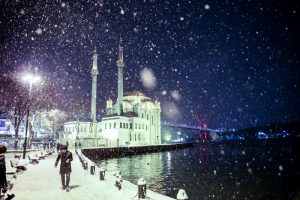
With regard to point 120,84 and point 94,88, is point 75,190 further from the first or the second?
point 120,84

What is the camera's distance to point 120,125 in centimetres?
7556

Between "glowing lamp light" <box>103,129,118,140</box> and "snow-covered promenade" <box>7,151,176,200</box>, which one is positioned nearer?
"snow-covered promenade" <box>7,151,176,200</box>

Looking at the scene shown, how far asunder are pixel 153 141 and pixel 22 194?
83304 mm

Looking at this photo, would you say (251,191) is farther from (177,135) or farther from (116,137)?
(177,135)

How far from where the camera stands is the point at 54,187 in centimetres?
1186

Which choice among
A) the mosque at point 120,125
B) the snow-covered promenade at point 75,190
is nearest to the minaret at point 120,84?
the mosque at point 120,125

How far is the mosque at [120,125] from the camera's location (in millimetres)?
73438

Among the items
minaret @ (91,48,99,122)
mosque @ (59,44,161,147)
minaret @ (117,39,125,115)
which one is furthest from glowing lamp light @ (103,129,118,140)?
minaret @ (117,39,125,115)

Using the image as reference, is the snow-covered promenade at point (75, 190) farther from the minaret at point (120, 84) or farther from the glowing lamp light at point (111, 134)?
the minaret at point (120, 84)

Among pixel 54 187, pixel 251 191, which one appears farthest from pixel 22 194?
pixel 251 191

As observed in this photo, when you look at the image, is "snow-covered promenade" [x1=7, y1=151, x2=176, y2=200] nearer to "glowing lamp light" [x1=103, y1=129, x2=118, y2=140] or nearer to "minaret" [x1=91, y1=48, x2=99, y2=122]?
"glowing lamp light" [x1=103, y1=129, x2=118, y2=140]

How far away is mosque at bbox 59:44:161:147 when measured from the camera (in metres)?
73.4

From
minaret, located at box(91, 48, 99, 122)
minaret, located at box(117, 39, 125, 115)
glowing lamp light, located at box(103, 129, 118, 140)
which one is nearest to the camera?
glowing lamp light, located at box(103, 129, 118, 140)

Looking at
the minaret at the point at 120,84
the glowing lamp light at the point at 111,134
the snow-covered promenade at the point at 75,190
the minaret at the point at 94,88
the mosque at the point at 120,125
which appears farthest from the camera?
the minaret at the point at 120,84
